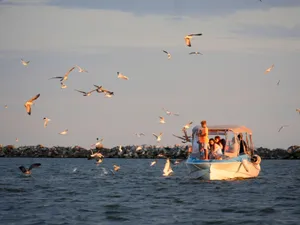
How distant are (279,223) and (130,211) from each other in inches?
239

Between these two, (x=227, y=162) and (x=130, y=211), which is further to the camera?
(x=227, y=162)

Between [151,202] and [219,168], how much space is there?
937cm

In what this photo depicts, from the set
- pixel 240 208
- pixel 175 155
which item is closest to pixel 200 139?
pixel 240 208

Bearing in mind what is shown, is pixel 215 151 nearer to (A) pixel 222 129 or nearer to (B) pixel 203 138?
(B) pixel 203 138

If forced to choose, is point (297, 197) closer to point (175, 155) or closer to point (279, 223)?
point (279, 223)

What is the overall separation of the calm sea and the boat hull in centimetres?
41

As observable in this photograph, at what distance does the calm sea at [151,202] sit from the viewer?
3153 cm

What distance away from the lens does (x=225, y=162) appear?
45500 millimetres

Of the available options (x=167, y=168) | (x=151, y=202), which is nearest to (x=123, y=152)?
(x=167, y=168)

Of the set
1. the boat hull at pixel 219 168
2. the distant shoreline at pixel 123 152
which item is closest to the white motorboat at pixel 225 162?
the boat hull at pixel 219 168

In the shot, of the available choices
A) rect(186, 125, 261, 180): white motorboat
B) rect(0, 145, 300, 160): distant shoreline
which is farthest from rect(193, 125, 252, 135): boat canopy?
rect(0, 145, 300, 160): distant shoreline

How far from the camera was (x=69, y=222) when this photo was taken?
30.6m

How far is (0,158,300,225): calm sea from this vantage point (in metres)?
31.5

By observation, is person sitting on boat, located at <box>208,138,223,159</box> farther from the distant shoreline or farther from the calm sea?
the distant shoreline
